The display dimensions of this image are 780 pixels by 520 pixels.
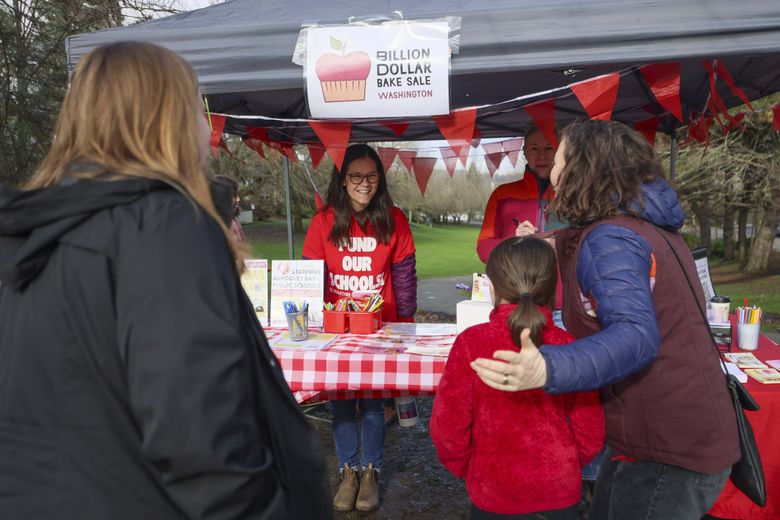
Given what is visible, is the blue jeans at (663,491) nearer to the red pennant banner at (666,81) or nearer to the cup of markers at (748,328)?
the cup of markers at (748,328)

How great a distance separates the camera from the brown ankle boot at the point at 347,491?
122 inches

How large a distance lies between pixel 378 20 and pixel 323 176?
15.6m

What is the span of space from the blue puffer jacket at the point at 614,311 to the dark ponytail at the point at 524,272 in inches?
4.2

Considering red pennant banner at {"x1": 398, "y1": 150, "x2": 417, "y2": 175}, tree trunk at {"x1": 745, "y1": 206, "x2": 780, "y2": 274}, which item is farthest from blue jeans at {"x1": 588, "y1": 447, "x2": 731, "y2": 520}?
tree trunk at {"x1": 745, "y1": 206, "x2": 780, "y2": 274}

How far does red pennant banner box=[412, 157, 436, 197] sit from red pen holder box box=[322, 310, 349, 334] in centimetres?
311

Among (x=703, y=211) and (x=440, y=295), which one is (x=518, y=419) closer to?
(x=440, y=295)

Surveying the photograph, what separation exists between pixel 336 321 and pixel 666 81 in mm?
2000

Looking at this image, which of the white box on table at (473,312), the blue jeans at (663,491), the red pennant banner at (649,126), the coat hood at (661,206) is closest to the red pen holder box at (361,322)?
the white box on table at (473,312)

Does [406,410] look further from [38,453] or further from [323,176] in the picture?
[323,176]

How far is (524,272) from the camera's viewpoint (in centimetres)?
165

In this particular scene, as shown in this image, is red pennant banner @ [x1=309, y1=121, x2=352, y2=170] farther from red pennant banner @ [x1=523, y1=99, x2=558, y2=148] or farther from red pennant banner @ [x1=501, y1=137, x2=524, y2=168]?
red pennant banner @ [x1=501, y1=137, x2=524, y2=168]

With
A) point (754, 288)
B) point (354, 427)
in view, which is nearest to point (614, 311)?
point (354, 427)

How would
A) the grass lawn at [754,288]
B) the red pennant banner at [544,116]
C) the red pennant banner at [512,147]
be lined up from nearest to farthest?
the red pennant banner at [544,116], the red pennant banner at [512,147], the grass lawn at [754,288]

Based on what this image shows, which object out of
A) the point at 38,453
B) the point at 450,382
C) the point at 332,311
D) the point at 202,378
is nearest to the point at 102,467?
the point at 38,453
